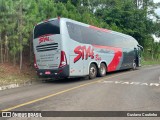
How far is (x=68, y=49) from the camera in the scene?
523 inches

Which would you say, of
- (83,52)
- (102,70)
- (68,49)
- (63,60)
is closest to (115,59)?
(102,70)

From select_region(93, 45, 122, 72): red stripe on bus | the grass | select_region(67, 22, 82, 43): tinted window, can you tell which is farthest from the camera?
select_region(93, 45, 122, 72): red stripe on bus

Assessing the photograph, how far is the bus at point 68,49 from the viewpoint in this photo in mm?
13156

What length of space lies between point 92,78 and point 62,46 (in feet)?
11.8

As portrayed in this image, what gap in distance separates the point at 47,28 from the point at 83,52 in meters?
2.54

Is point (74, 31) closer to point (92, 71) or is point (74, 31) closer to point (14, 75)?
point (92, 71)

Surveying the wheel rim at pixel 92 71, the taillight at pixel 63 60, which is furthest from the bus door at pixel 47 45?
the wheel rim at pixel 92 71

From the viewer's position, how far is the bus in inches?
518

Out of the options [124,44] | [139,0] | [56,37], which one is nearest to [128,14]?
[139,0]

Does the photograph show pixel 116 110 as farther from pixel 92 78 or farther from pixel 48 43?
pixel 92 78

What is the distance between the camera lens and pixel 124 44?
2112 cm

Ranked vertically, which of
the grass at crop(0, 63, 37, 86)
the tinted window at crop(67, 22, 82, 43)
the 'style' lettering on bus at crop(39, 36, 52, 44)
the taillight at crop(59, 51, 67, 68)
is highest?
the tinted window at crop(67, 22, 82, 43)

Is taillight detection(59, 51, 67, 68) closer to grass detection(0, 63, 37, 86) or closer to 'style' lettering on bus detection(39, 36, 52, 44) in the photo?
'style' lettering on bus detection(39, 36, 52, 44)

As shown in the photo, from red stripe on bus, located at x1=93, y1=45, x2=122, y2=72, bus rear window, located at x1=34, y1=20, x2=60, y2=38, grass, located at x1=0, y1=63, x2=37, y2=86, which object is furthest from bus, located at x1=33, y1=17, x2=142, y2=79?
grass, located at x1=0, y1=63, x2=37, y2=86
